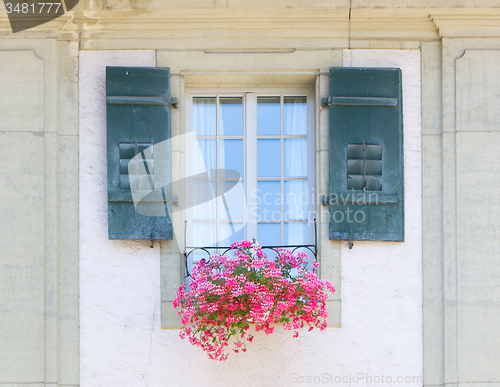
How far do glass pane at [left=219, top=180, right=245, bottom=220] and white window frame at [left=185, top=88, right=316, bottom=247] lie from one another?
0.19 feet

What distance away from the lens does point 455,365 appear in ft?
12.9

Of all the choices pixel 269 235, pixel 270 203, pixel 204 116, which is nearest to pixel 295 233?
pixel 269 235

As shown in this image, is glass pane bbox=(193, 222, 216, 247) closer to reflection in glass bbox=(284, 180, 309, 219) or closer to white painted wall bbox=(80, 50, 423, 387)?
white painted wall bbox=(80, 50, 423, 387)

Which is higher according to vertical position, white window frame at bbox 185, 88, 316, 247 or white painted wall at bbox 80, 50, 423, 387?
white window frame at bbox 185, 88, 316, 247

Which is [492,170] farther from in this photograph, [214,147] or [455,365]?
[214,147]

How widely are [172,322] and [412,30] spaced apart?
Result: 321 cm

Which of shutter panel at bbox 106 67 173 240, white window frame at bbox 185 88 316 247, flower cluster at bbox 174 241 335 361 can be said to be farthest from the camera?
white window frame at bbox 185 88 316 247

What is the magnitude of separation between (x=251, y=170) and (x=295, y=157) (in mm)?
416

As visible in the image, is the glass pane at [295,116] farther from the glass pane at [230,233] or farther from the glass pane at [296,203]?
the glass pane at [230,233]

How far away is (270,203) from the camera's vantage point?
4.25 meters

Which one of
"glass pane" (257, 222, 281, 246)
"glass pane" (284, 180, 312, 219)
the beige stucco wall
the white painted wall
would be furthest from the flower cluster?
the beige stucco wall

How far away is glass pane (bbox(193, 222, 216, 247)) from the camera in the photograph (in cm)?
423

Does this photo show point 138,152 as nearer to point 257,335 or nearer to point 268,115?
point 268,115

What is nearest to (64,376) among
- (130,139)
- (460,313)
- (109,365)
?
(109,365)
